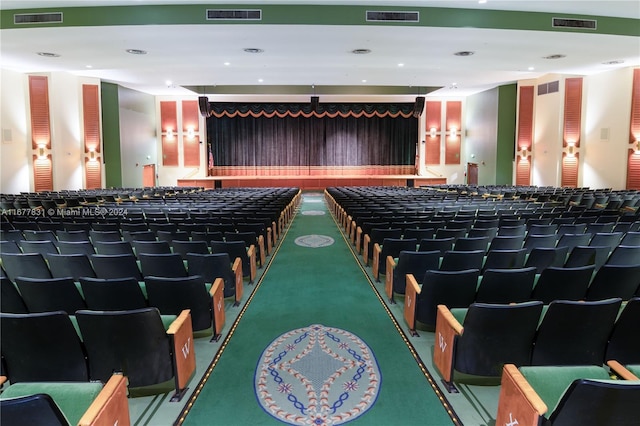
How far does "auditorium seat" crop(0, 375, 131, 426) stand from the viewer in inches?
61.9

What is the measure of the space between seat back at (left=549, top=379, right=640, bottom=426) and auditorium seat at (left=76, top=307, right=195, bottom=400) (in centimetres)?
224

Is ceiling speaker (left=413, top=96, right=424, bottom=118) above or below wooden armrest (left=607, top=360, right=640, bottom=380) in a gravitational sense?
above

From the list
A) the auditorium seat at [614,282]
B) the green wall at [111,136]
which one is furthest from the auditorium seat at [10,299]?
the green wall at [111,136]

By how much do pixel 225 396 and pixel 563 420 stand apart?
2.08 m

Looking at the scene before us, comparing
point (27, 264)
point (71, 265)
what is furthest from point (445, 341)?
point (27, 264)

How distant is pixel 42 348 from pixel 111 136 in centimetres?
1815

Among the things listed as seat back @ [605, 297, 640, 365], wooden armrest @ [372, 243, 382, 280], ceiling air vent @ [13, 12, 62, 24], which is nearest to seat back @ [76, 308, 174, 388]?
seat back @ [605, 297, 640, 365]

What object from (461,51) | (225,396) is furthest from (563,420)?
(461,51)

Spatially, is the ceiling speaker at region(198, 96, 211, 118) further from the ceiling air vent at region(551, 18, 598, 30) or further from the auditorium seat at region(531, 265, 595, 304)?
the auditorium seat at region(531, 265, 595, 304)

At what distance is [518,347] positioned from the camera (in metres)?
2.84

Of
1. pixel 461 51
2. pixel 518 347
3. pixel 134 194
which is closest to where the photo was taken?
pixel 518 347

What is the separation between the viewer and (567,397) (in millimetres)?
1729

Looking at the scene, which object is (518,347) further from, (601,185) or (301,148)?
(301,148)

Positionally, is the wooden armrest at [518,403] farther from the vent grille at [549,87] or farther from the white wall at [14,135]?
the vent grille at [549,87]
